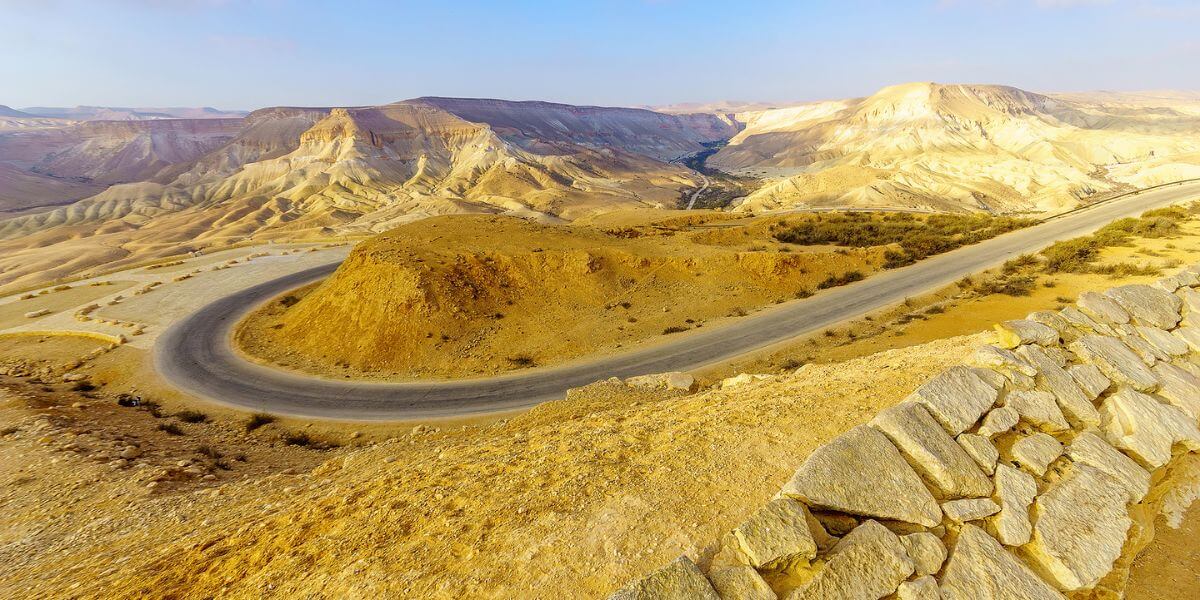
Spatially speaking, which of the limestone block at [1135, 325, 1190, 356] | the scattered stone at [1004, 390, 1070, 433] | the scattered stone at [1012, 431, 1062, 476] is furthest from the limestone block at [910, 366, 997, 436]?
the limestone block at [1135, 325, 1190, 356]

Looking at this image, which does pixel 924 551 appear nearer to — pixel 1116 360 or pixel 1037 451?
pixel 1037 451

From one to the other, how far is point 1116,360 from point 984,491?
4.45 meters

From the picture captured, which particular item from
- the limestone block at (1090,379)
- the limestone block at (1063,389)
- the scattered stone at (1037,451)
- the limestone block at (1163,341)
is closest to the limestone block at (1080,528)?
the scattered stone at (1037,451)

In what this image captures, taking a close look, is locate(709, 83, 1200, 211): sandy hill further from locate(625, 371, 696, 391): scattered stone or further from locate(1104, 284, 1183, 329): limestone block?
locate(1104, 284, 1183, 329): limestone block

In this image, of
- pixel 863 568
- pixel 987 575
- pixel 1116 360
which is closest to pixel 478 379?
pixel 863 568

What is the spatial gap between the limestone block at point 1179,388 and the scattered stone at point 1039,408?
1.94 m

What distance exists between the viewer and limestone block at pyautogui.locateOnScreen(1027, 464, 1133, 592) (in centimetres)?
441

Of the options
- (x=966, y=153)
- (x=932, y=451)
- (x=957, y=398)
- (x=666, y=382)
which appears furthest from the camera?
(x=966, y=153)

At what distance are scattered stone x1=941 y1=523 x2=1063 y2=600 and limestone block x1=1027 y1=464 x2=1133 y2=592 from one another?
35 centimetres

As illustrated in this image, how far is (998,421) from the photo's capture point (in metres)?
5.73

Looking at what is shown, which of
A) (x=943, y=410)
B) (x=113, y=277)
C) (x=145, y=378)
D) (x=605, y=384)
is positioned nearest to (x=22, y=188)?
(x=113, y=277)

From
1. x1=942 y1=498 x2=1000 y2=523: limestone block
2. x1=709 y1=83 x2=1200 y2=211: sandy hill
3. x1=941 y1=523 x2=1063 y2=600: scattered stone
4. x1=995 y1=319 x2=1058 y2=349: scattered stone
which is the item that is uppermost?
x1=709 y1=83 x2=1200 y2=211: sandy hill

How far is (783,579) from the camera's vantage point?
4.04 metres

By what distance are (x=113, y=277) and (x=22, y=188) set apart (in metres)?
170
